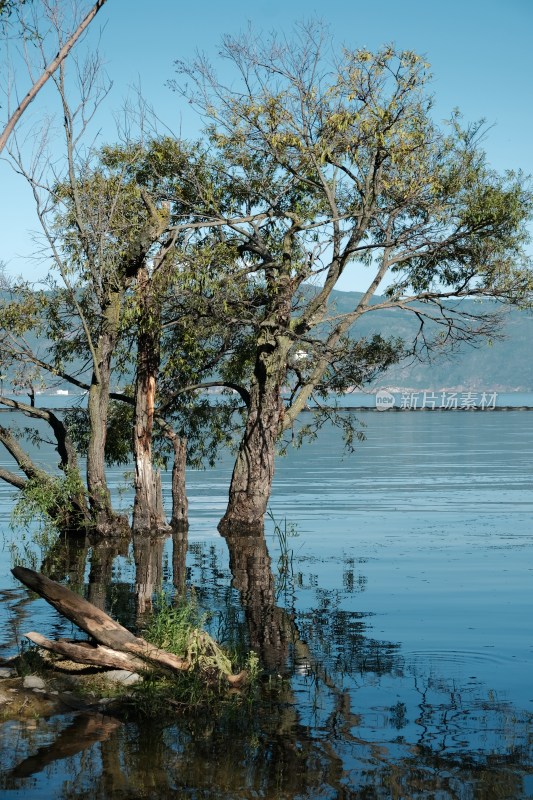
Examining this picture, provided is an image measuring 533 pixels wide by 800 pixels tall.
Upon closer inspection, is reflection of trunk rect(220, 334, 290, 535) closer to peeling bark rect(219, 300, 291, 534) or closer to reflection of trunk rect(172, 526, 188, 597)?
peeling bark rect(219, 300, 291, 534)

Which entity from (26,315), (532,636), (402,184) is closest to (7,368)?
(26,315)

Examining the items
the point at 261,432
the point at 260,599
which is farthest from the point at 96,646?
the point at 261,432

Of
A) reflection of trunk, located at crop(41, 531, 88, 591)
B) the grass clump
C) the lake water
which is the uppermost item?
the grass clump

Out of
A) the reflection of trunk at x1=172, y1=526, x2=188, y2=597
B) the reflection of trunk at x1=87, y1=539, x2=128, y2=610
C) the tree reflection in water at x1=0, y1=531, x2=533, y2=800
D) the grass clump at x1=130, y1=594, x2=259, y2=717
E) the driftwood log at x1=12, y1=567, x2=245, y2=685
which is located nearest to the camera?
Answer: the tree reflection in water at x1=0, y1=531, x2=533, y2=800

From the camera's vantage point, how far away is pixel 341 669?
1395 cm

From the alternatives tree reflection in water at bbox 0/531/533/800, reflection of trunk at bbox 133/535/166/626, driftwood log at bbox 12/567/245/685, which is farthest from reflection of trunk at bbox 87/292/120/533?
driftwood log at bbox 12/567/245/685

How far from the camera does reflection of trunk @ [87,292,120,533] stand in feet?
94.4

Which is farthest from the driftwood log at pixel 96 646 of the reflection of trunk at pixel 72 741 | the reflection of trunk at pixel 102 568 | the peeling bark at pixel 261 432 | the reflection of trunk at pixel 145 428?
the peeling bark at pixel 261 432

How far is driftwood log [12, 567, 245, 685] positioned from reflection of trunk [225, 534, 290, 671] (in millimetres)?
1977

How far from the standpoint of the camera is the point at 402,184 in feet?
96.9

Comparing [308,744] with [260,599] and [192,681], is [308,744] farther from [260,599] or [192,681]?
[260,599]

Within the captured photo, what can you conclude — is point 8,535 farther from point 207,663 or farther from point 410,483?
point 410,483

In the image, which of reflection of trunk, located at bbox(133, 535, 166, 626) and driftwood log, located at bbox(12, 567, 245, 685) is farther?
reflection of trunk, located at bbox(133, 535, 166, 626)

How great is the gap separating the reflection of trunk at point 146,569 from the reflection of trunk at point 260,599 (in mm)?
1708
